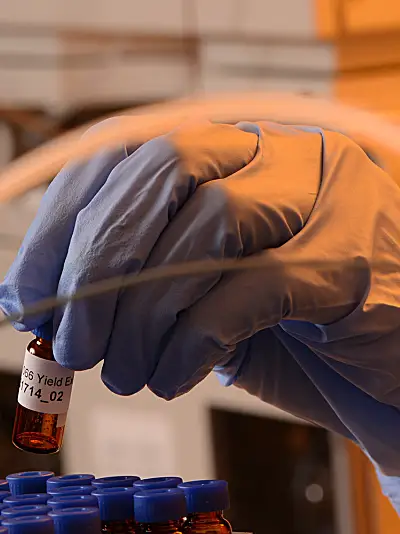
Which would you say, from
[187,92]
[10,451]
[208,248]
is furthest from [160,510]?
[10,451]

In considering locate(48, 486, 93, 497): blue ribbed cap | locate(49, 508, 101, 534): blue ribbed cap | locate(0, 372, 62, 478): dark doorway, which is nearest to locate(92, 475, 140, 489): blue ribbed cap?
locate(48, 486, 93, 497): blue ribbed cap

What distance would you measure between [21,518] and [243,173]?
342 mm

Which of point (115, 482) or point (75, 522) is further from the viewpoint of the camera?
point (115, 482)

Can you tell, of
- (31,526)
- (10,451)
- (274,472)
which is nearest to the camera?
(31,526)

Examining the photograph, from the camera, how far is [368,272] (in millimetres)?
772

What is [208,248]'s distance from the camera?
2.34 feet

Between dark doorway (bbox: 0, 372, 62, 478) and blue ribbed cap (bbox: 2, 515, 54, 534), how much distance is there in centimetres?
218

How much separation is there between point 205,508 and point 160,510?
0.06m

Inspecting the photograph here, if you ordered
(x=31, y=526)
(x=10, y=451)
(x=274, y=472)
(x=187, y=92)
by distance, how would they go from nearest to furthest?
(x=31, y=526)
(x=187, y=92)
(x=274, y=472)
(x=10, y=451)

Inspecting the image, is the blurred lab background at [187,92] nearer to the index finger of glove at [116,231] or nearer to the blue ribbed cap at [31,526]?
the index finger of glove at [116,231]

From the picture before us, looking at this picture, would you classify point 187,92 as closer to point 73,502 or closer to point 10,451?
point 73,502

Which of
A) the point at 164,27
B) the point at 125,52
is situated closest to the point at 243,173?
the point at 125,52

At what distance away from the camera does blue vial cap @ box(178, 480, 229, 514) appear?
0.73m

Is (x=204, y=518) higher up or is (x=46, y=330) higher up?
(x=46, y=330)
